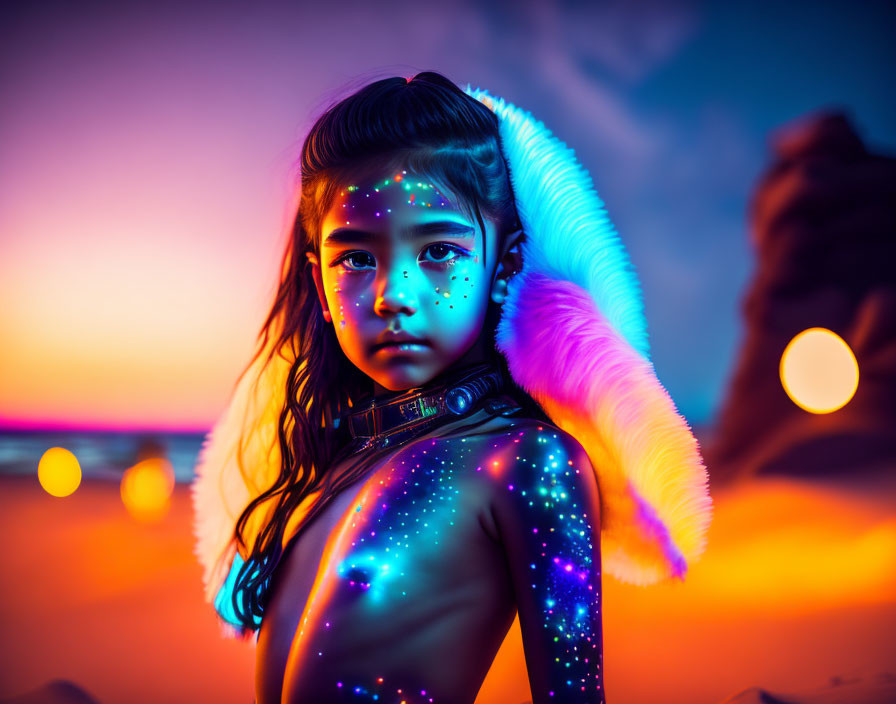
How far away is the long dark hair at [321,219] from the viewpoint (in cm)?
72

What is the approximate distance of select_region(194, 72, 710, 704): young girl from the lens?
618 millimetres

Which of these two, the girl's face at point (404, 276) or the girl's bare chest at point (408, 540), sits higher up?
the girl's face at point (404, 276)

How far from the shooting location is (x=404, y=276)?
26.9 inches

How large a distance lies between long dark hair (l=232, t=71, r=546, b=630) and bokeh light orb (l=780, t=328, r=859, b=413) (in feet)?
7.66

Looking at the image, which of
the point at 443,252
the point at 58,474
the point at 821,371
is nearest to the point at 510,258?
the point at 443,252

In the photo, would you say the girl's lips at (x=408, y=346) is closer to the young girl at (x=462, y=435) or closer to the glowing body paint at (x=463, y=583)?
the young girl at (x=462, y=435)

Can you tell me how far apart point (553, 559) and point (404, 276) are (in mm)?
306

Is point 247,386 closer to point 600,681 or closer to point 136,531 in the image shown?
point 600,681

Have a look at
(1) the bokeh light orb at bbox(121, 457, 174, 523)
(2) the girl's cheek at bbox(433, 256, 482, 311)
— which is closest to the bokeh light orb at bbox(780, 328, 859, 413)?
(2) the girl's cheek at bbox(433, 256, 482, 311)

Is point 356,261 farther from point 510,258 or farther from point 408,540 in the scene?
point 408,540

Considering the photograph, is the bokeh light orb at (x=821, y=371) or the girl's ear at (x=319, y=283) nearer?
the girl's ear at (x=319, y=283)

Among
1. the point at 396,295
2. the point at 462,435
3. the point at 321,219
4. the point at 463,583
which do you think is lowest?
the point at 463,583

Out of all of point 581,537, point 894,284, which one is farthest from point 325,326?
point 894,284

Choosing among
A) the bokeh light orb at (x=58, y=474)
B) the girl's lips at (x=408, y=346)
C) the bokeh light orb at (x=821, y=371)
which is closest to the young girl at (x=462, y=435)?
the girl's lips at (x=408, y=346)
